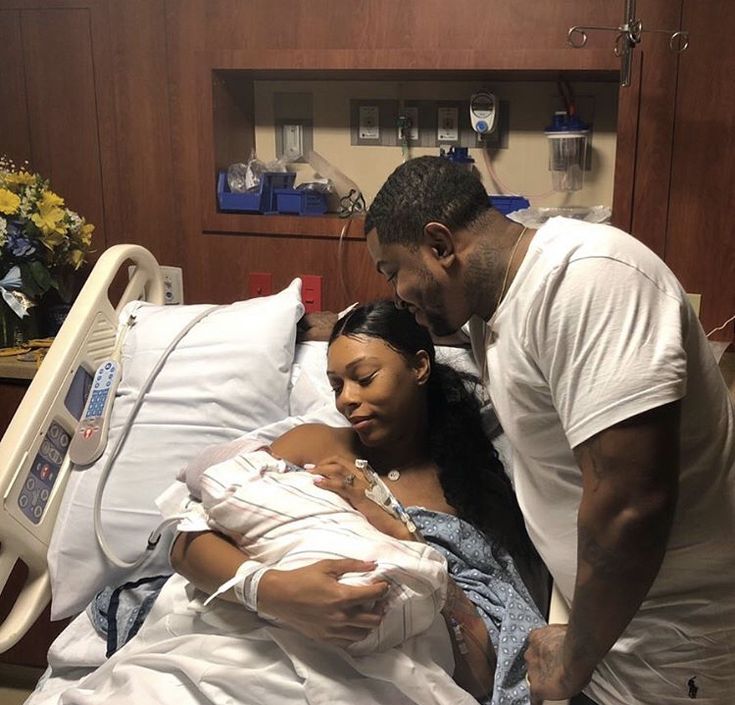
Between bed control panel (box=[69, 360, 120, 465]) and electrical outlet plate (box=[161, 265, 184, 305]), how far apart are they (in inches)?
21.1

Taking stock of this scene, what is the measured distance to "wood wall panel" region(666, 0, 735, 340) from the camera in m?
1.92

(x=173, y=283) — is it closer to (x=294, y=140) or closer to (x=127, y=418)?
(x=294, y=140)

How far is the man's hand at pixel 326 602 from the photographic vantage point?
1.26 metres

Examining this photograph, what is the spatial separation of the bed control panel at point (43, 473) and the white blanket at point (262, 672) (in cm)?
47

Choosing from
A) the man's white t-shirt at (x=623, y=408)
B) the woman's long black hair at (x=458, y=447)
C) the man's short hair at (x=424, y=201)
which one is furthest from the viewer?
the woman's long black hair at (x=458, y=447)

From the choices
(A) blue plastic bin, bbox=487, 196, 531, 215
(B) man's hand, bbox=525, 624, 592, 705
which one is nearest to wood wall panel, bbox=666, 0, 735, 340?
(A) blue plastic bin, bbox=487, 196, 531, 215

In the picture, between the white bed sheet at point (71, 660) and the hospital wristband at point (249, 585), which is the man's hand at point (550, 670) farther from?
the white bed sheet at point (71, 660)

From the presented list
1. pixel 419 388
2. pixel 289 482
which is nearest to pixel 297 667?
pixel 289 482

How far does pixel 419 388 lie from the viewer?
166cm

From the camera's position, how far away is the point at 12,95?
2.46m

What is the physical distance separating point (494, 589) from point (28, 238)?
1.43 m

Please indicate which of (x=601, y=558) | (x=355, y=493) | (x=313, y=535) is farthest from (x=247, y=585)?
(x=601, y=558)

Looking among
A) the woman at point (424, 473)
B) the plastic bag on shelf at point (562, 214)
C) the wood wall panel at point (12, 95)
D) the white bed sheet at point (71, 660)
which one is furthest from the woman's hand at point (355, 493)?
the wood wall panel at point (12, 95)

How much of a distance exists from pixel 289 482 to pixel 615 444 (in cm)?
67
